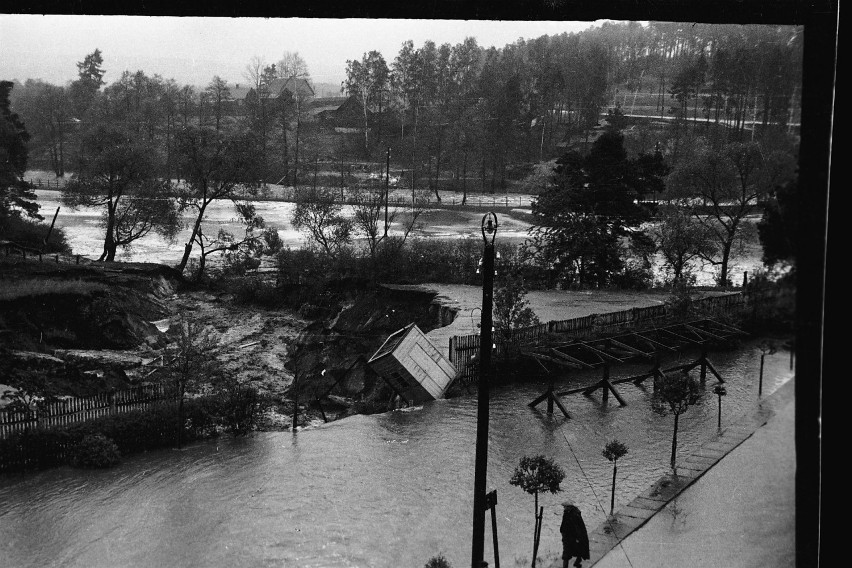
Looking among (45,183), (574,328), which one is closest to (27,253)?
(45,183)

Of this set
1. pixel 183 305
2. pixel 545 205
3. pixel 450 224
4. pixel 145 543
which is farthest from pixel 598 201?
pixel 145 543

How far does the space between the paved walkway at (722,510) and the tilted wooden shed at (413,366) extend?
0.95 meters

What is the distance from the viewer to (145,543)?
94.7 inches

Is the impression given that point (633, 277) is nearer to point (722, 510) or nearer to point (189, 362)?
point (722, 510)

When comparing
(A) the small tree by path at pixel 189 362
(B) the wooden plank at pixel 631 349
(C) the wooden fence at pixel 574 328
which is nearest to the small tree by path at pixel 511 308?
(C) the wooden fence at pixel 574 328

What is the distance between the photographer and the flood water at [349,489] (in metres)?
2.37

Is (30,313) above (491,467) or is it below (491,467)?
above

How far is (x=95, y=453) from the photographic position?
304 centimetres

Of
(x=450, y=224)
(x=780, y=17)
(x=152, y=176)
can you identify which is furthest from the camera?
(x=450, y=224)

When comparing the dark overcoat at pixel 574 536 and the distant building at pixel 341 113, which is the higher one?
the distant building at pixel 341 113

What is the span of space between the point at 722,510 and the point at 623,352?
5.37 feet

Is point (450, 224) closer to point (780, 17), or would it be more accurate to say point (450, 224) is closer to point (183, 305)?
point (183, 305)

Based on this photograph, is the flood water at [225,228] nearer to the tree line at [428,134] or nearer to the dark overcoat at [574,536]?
the tree line at [428,134]

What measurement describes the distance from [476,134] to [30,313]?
189 cm
